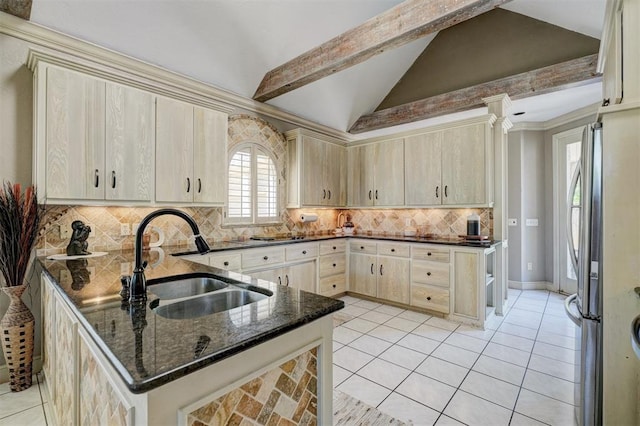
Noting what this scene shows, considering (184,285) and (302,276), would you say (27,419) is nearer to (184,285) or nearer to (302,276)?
(184,285)

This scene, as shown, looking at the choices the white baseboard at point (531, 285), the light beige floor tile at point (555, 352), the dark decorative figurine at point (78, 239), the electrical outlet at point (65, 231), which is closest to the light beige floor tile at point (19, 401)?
the dark decorative figurine at point (78, 239)

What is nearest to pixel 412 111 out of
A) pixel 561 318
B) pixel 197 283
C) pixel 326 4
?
pixel 326 4

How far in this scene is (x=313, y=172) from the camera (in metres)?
4.62

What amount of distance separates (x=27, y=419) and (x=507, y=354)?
376 centimetres

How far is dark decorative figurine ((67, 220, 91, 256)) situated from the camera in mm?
2412

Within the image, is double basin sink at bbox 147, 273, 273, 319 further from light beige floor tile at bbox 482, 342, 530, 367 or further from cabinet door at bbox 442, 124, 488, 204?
cabinet door at bbox 442, 124, 488, 204

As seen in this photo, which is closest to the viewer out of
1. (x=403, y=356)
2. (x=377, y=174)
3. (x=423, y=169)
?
(x=403, y=356)

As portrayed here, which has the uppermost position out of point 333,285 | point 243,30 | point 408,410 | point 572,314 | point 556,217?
point 243,30

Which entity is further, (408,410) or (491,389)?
(491,389)

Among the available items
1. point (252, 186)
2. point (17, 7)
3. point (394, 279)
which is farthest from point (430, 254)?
point (17, 7)

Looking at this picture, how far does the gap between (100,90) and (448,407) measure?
371 centimetres

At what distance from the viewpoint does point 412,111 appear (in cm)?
497

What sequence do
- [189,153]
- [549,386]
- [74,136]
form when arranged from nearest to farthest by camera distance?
[549,386], [74,136], [189,153]

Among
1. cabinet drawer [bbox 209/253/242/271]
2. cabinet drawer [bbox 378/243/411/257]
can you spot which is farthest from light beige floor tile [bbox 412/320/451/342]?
cabinet drawer [bbox 209/253/242/271]
